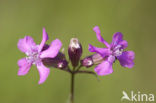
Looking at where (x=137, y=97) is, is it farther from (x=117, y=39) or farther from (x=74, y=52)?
(x=74, y=52)

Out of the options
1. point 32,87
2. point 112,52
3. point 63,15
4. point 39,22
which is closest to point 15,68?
point 32,87

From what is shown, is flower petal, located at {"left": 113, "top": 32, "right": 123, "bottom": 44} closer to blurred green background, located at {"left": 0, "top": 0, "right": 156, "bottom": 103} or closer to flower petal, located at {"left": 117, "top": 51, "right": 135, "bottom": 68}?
flower petal, located at {"left": 117, "top": 51, "right": 135, "bottom": 68}

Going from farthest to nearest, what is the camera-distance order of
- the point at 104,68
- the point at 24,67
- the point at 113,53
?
the point at 24,67 < the point at 113,53 < the point at 104,68

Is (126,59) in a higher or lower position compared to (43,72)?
higher

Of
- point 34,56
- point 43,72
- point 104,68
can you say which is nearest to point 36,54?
point 34,56

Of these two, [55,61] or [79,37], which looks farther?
[79,37]

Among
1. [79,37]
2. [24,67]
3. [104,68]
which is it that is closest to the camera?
[104,68]

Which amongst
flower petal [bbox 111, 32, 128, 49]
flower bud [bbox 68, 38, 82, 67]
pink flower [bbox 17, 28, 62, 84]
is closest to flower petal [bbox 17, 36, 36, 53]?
pink flower [bbox 17, 28, 62, 84]
